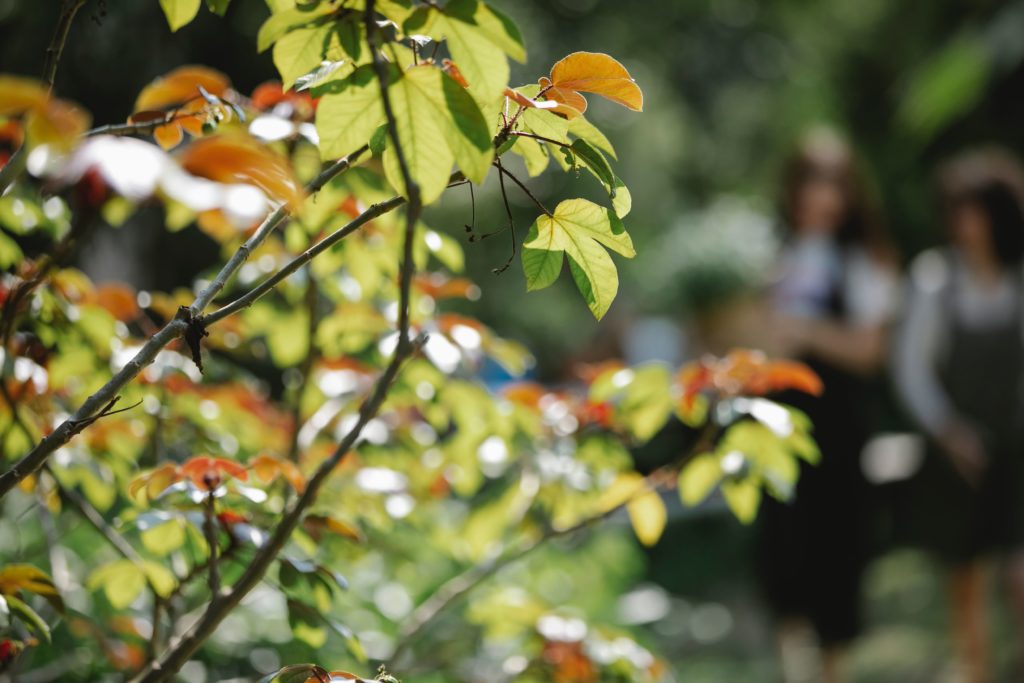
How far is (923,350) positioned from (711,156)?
16.7 feet

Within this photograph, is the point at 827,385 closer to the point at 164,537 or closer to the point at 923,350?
the point at 923,350

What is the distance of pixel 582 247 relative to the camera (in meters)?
0.78

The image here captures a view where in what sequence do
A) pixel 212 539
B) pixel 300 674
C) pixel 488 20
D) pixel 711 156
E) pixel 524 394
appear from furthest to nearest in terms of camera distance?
pixel 711 156 → pixel 524 394 → pixel 212 539 → pixel 300 674 → pixel 488 20

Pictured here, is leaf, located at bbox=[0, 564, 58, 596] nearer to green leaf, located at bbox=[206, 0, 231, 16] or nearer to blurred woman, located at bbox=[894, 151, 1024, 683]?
green leaf, located at bbox=[206, 0, 231, 16]

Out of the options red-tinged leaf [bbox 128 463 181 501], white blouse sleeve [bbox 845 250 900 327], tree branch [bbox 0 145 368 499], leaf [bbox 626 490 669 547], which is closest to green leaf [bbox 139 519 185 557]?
red-tinged leaf [bbox 128 463 181 501]

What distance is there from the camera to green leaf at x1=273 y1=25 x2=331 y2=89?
0.68 metres

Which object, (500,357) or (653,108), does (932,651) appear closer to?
(500,357)

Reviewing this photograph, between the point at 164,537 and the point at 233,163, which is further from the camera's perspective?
the point at 164,537

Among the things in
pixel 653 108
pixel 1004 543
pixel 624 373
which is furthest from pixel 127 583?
pixel 653 108

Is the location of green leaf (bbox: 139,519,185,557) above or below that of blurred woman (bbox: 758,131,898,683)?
below

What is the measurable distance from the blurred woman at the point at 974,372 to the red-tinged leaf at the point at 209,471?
2454 millimetres

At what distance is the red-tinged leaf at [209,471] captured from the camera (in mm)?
908

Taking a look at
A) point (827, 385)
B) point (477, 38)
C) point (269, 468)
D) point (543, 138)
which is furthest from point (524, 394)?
point (827, 385)

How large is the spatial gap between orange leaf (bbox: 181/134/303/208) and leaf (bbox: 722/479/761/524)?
0.91 metres
